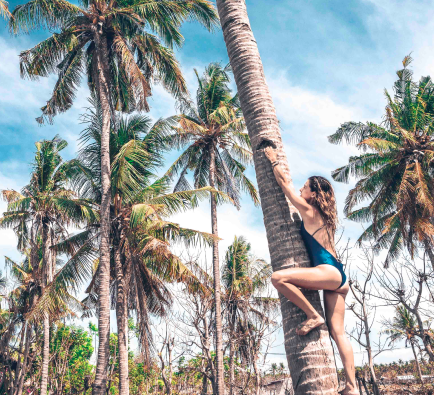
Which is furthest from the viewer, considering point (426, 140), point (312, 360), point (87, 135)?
point (426, 140)

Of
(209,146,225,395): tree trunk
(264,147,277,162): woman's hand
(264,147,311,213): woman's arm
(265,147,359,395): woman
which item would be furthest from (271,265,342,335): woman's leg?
(209,146,225,395): tree trunk

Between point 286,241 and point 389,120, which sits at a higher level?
point 389,120

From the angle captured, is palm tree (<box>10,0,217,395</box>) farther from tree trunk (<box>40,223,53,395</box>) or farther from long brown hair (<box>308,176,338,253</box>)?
long brown hair (<box>308,176,338,253</box>)

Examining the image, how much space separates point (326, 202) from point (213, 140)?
49.5 ft

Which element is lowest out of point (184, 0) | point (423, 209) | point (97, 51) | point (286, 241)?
point (286, 241)

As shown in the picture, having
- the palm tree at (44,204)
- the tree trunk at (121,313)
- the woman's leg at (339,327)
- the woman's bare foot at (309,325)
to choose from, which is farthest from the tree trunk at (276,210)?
the palm tree at (44,204)

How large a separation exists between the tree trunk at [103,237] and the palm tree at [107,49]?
0.03 metres

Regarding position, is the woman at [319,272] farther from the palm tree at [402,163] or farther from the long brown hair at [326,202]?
the palm tree at [402,163]

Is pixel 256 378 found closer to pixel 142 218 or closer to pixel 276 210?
pixel 142 218

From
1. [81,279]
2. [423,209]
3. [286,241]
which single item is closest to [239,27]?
[286,241]

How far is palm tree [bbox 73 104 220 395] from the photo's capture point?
38.2 feet

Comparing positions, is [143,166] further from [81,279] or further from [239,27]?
[239,27]

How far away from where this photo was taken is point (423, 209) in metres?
15.4

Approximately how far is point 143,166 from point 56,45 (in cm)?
494
